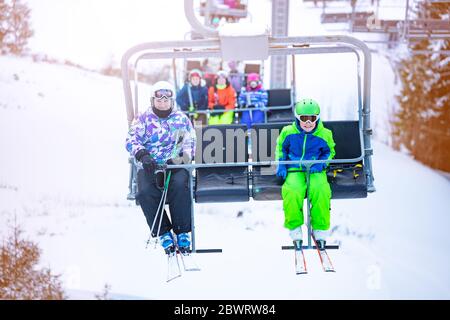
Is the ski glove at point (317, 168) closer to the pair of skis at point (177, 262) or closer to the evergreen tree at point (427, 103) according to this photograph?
the pair of skis at point (177, 262)

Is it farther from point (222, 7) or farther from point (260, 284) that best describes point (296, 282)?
point (222, 7)

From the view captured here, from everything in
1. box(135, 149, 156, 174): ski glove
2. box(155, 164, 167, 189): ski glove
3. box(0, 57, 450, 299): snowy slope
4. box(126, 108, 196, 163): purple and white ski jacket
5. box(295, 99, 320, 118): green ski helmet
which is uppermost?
box(295, 99, 320, 118): green ski helmet

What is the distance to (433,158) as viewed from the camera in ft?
21.9

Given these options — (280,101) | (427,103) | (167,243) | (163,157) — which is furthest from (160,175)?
(427,103)

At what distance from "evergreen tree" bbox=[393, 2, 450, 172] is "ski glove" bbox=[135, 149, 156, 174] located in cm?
390

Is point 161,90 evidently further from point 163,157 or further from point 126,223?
point 126,223

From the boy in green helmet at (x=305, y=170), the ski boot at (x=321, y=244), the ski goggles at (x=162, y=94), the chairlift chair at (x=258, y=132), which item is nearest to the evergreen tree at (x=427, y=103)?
the chairlift chair at (x=258, y=132)

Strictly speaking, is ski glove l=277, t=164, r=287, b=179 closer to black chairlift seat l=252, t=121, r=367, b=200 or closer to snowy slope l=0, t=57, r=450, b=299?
black chairlift seat l=252, t=121, r=367, b=200

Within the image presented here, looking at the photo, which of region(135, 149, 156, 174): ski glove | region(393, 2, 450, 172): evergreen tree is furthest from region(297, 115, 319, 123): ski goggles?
region(393, 2, 450, 172): evergreen tree

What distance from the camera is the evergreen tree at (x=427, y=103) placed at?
632cm

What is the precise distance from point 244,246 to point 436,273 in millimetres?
1413

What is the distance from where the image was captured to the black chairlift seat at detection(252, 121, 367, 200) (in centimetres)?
287
